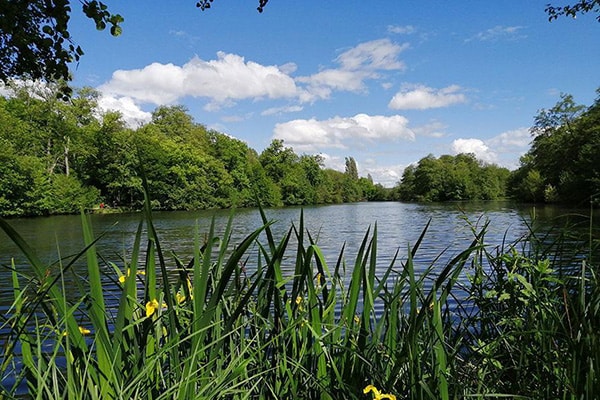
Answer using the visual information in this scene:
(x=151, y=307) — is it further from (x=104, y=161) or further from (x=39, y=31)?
(x=104, y=161)

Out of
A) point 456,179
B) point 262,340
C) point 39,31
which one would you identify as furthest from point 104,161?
point 456,179

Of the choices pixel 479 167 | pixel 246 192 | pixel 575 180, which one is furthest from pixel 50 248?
pixel 479 167

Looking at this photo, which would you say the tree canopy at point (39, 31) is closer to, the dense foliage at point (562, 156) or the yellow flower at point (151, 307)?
the yellow flower at point (151, 307)

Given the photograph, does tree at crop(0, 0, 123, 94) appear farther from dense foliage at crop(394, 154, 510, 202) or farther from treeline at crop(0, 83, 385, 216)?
dense foliage at crop(394, 154, 510, 202)

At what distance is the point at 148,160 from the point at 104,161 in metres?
5.06

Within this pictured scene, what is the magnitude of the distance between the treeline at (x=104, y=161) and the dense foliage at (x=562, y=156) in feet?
81.9

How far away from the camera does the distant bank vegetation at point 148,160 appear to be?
37.8 meters

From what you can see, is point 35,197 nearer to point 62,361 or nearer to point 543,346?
point 62,361

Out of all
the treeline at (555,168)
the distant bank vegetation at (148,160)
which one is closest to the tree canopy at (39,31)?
the treeline at (555,168)

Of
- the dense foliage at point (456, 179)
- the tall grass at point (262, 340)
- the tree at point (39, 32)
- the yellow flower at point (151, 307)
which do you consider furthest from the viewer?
the dense foliage at point (456, 179)

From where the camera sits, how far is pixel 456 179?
3378 inches

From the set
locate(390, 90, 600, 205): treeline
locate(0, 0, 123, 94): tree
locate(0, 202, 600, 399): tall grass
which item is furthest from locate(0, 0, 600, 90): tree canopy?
locate(390, 90, 600, 205): treeline

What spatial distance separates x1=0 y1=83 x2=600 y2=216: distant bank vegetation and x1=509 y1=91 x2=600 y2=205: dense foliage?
0.11m

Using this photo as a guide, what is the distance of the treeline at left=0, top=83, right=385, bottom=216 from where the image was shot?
3797cm
